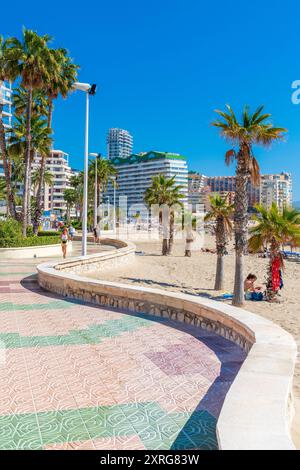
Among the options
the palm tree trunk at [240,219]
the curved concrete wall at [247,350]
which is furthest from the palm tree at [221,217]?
the curved concrete wall at [247,350]

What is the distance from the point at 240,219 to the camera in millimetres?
17031

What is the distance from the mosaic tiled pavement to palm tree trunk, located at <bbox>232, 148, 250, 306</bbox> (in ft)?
29.2

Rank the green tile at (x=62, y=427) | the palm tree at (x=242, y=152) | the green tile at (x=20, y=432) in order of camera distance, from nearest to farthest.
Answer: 1. the green tile at (x=20, y=432)
2. the green tile at (x=62, y=427)
3. the palm tree at (x=242, y=152)

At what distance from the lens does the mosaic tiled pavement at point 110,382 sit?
144 inches

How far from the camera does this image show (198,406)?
4.27 m

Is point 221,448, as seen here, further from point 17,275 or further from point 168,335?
point 17,275

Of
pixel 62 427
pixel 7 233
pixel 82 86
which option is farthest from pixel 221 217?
pixel 62 427

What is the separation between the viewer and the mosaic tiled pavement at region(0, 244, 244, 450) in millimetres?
3666

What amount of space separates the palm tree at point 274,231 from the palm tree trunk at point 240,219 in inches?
20.9

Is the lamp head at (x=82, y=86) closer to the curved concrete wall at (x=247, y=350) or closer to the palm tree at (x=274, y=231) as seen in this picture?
the palm tree at (x=274, y=231)

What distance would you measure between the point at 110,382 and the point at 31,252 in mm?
20633

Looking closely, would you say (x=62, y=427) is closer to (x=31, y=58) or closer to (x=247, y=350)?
(x=247, y=350)
